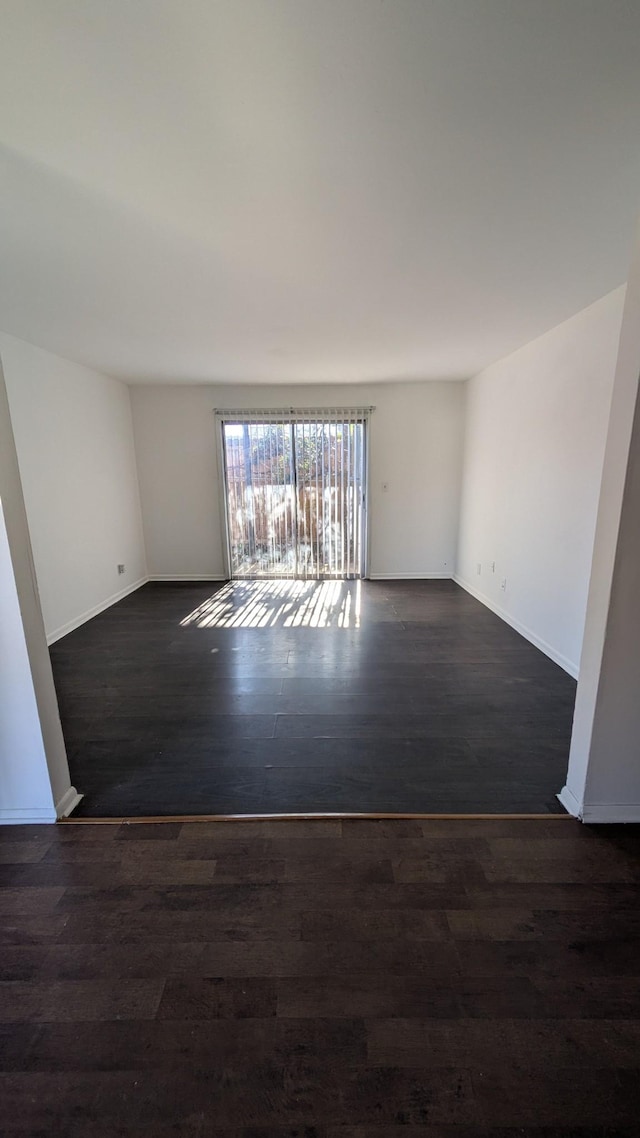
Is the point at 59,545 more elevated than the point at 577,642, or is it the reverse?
the point at 59,545

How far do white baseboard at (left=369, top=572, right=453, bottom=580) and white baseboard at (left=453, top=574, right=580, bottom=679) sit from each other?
0.39m

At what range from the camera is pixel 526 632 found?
348cm

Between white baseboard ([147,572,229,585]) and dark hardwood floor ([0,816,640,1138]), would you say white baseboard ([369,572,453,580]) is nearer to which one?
white baseboard ([147,572,229,585])

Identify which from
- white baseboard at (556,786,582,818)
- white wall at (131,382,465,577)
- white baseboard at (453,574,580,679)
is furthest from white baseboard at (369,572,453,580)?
white baseboard at (556,786,582,818)

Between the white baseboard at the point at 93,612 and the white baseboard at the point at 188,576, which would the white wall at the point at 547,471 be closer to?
the white baseboard at the point at 188,576

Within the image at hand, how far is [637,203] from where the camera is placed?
5.22 ft

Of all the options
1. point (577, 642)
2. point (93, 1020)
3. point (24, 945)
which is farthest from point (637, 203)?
point (24, 945)

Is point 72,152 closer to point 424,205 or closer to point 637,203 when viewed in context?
point 424,205

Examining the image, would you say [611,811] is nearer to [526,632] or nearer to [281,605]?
[526,632]

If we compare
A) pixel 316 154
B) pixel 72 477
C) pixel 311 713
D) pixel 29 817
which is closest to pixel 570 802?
pixel 311 713

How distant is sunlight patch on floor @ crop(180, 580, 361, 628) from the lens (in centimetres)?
395

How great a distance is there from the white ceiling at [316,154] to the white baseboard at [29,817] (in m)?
2.32

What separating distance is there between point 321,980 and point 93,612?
3.85 metres

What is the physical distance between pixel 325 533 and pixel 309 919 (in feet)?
13.9
